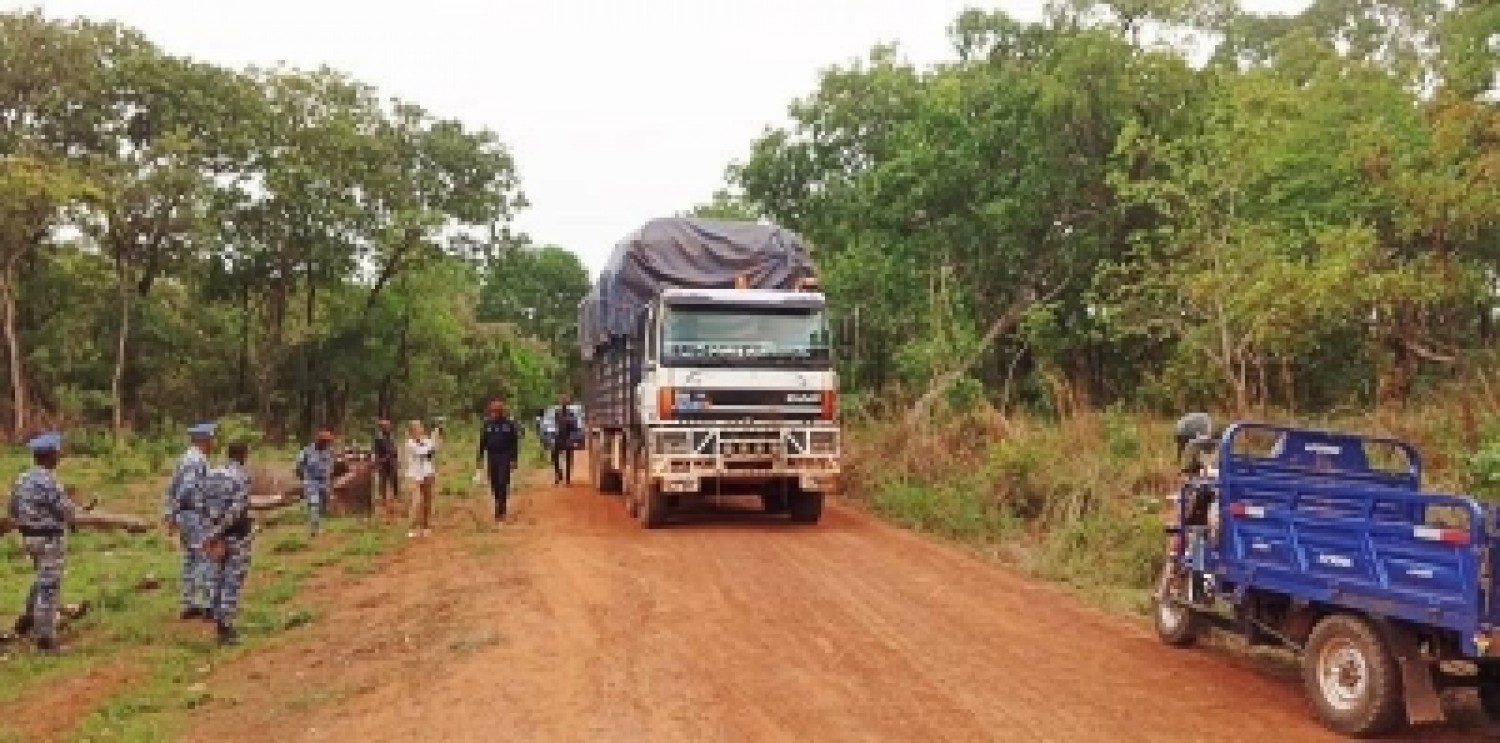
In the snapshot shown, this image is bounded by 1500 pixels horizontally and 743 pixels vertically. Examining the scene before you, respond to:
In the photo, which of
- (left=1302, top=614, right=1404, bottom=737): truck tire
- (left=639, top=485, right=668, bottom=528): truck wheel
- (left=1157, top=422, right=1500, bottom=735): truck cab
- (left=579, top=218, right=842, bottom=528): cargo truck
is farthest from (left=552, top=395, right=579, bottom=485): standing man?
(left=1302, top=614, right=1404, bottom=737): truck tire

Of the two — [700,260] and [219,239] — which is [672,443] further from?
[219,239]

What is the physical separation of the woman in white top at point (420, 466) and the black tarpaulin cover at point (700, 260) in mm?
3082

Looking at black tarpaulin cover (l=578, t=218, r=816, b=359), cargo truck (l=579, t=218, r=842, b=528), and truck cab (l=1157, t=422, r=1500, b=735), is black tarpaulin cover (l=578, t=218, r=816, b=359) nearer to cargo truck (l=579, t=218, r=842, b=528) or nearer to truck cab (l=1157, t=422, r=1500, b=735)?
cargo truck (l=579, t=218, r=842, b=528)

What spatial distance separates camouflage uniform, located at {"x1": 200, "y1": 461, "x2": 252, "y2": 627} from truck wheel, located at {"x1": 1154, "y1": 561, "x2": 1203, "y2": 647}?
7.25 m

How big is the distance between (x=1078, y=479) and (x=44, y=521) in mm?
10908

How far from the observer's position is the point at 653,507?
16.2 metres

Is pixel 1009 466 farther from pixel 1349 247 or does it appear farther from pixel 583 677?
pixel 583 677

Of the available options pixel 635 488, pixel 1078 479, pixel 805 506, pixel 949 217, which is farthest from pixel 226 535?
pixel 949 217

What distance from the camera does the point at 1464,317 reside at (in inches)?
840

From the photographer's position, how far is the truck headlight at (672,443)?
1555 centimetres

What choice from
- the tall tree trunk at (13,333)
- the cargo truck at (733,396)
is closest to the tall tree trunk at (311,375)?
the tall tree trunk at (13,333)

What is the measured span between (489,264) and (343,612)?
31772 millimetres

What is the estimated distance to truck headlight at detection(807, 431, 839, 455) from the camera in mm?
15906

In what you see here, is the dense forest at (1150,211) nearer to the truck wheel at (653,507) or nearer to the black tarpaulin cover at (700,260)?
the black tarpaulin cover at (700,260)
